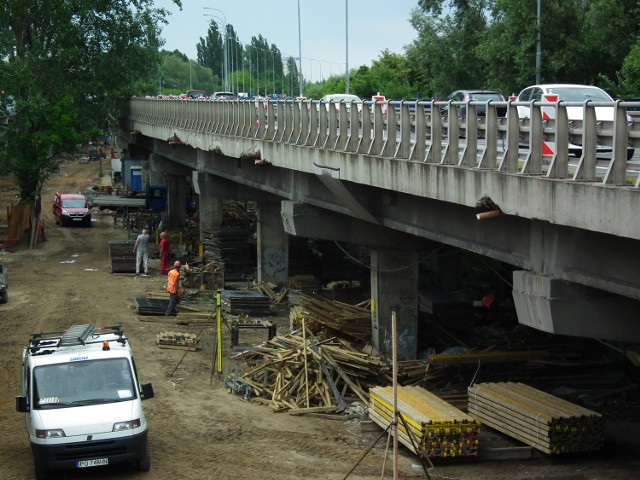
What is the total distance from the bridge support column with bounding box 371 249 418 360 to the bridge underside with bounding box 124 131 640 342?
31cm

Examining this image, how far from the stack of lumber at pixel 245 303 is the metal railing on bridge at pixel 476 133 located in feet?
15.0

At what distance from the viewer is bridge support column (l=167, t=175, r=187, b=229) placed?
195 feet

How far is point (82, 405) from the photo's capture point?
1549 cm

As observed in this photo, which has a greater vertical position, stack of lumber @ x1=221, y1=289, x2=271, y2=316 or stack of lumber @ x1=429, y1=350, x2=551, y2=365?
stack of lumber @ x1=429, y1=350, x2=551, y2=365

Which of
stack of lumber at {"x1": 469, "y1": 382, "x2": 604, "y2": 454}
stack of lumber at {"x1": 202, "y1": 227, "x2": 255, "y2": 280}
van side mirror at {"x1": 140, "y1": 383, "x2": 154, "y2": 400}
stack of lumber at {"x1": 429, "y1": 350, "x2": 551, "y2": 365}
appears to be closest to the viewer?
van side mirror at {"x1": 140, "y1": 383, "x2": 154, "y2": 400}

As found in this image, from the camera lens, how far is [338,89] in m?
92.1

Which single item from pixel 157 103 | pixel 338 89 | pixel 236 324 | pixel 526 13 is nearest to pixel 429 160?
pixel 236 324

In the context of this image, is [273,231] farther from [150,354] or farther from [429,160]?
[429,160]

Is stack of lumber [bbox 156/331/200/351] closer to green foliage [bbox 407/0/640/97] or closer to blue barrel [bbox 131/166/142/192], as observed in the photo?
green foliage [bbox 407/0/640/97]

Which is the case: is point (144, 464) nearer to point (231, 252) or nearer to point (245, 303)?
point (245, 303)

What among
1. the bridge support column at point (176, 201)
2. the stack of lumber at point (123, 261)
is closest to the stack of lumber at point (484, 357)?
the stack of lumber at point (123, 261)

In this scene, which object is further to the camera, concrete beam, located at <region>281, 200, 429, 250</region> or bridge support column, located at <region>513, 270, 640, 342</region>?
concrete beam, located at <region>281, 200, 429, 250</region>

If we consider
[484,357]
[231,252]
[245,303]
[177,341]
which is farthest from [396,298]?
[231,252]

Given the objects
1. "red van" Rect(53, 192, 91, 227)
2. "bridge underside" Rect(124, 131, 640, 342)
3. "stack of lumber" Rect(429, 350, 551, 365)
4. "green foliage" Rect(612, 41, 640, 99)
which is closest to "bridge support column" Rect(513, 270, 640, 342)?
"bridge underside" Rect(124, 131, 640, 342)
